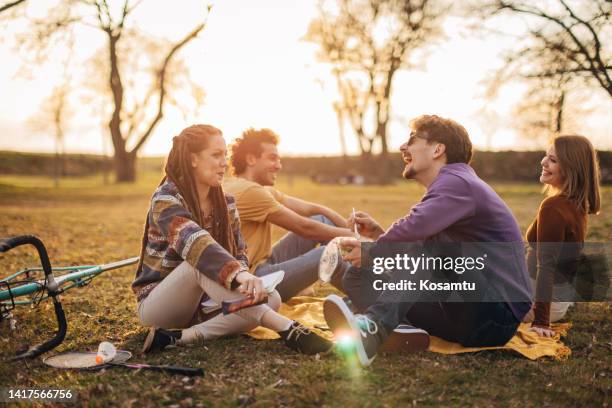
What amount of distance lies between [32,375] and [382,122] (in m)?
31.3

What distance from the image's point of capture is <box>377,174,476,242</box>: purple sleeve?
132 inches

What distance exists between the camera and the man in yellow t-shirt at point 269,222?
4.61 metres

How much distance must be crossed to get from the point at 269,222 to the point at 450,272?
6.12ft

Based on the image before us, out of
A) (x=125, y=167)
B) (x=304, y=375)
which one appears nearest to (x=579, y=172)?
(x=304, y=375)

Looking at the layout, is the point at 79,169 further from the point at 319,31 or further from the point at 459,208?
the point at 459,208

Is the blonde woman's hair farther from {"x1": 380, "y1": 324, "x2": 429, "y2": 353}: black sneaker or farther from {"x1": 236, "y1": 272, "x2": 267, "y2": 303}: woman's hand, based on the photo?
{"x1": 236, "y1": 272, "x2": 267, "y2": 303}: woman's hand

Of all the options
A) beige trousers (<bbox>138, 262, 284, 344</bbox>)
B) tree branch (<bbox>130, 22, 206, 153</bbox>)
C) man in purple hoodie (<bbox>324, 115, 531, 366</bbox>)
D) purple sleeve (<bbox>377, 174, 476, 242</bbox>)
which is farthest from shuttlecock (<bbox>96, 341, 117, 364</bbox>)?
tree branch (<bbox>130, 22, 206, 153</bbox>)

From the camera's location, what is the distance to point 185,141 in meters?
3.91

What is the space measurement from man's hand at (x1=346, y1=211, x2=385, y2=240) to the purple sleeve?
3.19 ft

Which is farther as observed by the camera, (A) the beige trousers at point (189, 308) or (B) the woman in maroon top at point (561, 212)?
(B) the woman in maroon top at point (561, 212)

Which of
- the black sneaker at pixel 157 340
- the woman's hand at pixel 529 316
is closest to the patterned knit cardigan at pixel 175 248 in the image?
the black sneaker at pixel 157 340

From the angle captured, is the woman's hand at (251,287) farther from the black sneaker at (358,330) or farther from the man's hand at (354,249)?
the man's hand at (354,249)

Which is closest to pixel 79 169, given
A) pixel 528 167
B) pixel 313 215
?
pixel 528 167

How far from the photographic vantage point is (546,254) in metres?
4.08
